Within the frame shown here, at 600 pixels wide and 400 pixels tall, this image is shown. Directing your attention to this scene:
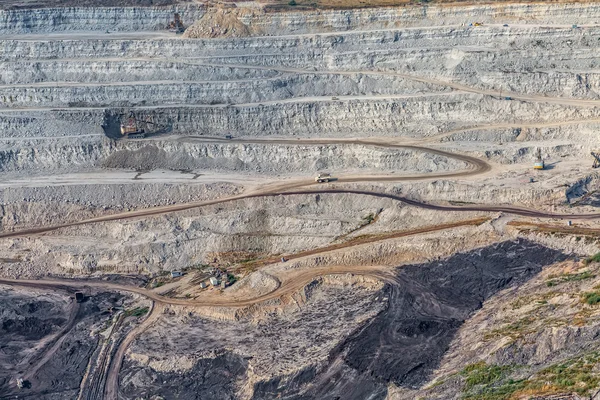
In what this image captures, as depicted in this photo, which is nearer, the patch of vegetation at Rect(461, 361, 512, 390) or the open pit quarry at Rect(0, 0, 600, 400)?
the patch of vegetation at Rect(461, 361, 512, 390)

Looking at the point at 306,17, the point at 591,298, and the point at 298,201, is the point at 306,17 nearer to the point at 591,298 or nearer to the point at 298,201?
the point at 298,201

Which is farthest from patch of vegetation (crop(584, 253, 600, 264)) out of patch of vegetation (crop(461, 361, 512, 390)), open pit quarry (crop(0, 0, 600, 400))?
patch of vegetation (crop(461, 361, 512, 390))

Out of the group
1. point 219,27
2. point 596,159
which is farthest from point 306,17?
point 596,159

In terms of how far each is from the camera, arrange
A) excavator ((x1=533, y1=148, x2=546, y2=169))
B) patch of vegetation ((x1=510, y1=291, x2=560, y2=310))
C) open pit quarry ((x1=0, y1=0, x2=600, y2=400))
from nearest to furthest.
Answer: open pit quarry ((x1=0, y1=0, x2=600, y2=400)) < patch of vegetation ((x1=510, y1=291, x2=560, y2=310)) < excavator ((x1=533, y1=148, x2=546, y2=169))

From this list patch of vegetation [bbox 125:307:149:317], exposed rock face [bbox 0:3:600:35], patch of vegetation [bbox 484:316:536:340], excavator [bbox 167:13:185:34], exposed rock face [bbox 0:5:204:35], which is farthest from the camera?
exposed rock face [bbox 0:5:204:35]

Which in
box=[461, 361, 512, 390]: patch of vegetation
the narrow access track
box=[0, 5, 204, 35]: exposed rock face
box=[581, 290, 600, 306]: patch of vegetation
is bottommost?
the narrow access track

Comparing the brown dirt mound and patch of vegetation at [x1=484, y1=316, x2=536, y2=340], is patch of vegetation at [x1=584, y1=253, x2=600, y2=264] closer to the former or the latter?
patch of vegetation at [x1=484, y1=316, x2=536, y2=340]

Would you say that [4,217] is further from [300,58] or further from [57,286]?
[300,58]
